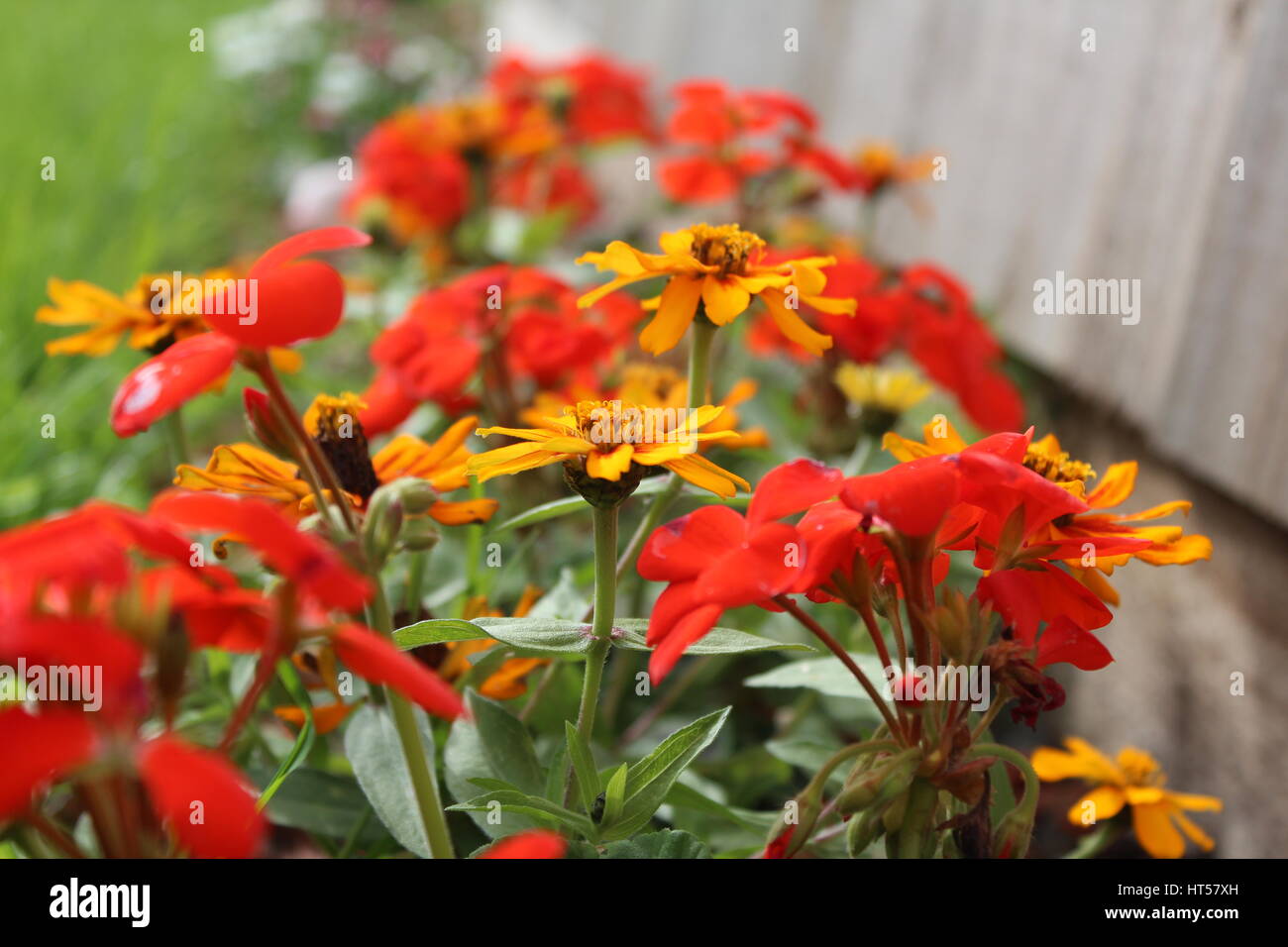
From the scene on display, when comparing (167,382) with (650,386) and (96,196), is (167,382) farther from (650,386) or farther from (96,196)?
(96,196)

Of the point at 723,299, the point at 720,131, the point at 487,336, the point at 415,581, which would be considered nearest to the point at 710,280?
the point at 723,299

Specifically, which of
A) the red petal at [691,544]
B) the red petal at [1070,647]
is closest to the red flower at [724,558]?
the red petal at [691,544]

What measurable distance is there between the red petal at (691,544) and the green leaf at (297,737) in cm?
14

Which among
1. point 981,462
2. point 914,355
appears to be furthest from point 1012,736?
point 981,462

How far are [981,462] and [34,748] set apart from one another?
0.91ft

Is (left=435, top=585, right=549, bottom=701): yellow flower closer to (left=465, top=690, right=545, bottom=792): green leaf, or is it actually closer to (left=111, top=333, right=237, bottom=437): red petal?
(left=465, top=690, right=545, bottom=792): green leaf

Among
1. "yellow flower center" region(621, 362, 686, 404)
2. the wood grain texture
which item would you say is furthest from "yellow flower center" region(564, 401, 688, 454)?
the wood grain texture

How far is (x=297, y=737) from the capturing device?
22.0 inches

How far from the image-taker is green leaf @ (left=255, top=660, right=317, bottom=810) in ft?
1.48

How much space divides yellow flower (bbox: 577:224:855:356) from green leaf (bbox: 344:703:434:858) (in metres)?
0.21

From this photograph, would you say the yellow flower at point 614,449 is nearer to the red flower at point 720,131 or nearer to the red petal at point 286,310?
the red petal at point 286,310

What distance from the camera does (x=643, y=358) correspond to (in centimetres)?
109

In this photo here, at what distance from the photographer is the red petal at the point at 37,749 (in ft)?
0.80
